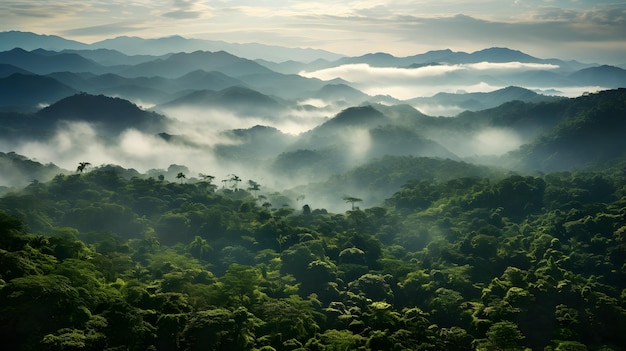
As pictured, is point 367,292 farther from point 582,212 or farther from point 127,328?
point 582,212

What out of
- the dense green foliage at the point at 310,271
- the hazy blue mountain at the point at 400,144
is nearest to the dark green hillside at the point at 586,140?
the hazy blue mountain at the point at 400,144

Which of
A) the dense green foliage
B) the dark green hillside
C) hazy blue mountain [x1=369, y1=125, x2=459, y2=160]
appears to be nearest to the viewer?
the dense green foliage

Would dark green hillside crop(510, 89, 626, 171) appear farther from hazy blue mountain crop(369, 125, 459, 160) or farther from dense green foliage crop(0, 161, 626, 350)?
dense green foliage crop(0, 161, 626, 350)

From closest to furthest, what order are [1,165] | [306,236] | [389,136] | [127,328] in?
[127,328], [306,236], [1,165], [389,136]

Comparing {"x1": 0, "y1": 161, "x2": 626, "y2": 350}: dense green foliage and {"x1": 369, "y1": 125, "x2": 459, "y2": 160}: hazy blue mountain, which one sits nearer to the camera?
{"x1": 0, "y1": 161, "x2": 626, "y2": 350}: dense green foliage

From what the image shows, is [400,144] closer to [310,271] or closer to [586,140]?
[586,140]

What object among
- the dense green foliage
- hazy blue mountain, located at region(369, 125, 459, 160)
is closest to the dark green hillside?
hazy blue mountain, located at region(369, 125, 459, 160)

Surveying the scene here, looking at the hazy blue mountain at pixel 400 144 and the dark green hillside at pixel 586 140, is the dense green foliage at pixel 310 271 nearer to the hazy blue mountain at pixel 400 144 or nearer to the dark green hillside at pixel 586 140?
the dark green hillside at pixel 586 140

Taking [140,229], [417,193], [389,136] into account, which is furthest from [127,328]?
[389,136]

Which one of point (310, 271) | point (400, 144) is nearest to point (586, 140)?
point (400, 144)
